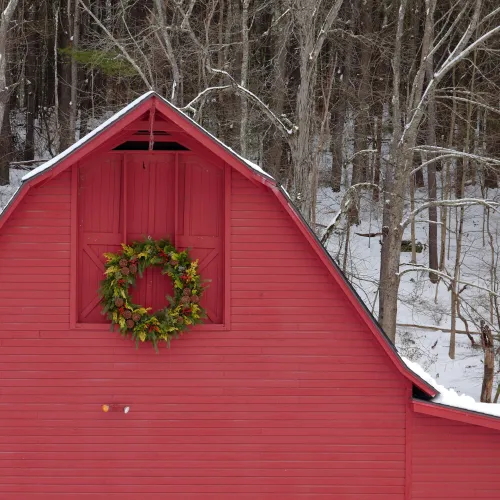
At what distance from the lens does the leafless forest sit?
1653cm

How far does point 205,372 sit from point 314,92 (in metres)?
14.9

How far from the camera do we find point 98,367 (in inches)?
346

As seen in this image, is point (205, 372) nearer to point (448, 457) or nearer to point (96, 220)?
point (96, 220)

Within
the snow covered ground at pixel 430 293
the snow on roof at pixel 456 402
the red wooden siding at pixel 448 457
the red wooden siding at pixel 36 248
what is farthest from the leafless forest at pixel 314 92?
the red wooden siding at pixel 36 248

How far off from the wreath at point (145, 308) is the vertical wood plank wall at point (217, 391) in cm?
30

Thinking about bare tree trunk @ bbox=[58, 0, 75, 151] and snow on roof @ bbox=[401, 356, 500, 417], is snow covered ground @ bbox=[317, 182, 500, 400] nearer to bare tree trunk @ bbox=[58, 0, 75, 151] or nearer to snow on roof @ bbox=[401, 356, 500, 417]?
snow on roof @ bbox=[401, 356, 500, 417]

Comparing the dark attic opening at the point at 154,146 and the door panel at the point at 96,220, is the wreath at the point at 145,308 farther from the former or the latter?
the dark attic opening at the point at 154,146

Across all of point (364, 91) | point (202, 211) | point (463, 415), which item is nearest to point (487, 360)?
point (463, 415)

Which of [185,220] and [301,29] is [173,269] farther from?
[301,29]

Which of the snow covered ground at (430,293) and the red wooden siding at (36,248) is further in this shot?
the snow covered ground at (430,293)

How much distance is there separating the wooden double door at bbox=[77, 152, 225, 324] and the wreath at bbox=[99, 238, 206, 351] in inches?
9.3

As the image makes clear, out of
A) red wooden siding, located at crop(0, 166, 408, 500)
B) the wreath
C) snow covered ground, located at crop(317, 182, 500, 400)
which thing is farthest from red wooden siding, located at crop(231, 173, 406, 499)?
snow covered ground, located at crop(317, 182, 500, 400)

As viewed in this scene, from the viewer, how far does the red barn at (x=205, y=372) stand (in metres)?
8.76

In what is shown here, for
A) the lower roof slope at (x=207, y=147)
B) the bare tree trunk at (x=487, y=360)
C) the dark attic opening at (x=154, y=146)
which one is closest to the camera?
the lower roof slope at (x=207, y=147)
